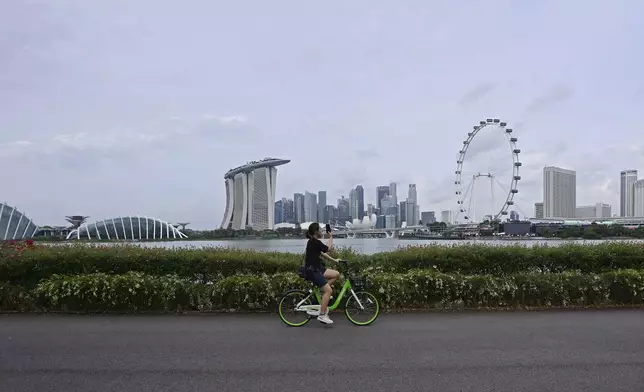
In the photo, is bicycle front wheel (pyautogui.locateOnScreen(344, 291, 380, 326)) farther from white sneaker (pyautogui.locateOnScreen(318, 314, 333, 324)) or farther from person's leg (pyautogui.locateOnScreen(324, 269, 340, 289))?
person's leg (pyautogui.locateOnScreen(324, 269, 340, 289))

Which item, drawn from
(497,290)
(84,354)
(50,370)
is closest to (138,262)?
(84,354)

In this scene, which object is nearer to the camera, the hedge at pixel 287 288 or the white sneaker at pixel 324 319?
the white sneaker at pixel 324 319

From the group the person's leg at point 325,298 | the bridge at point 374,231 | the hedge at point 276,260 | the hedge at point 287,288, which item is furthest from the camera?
the bridge at point 374,231

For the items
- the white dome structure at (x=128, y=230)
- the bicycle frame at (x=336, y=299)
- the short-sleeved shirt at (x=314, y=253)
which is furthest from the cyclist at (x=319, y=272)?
the white dome structure at (x=128, y=230)

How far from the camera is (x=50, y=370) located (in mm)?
5004

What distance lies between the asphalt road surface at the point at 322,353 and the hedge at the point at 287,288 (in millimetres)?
426

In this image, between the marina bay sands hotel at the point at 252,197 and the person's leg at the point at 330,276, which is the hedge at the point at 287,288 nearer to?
the person's leg at the point at 330,276

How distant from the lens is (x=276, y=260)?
30.2ft

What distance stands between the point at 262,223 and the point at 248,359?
10216 cm

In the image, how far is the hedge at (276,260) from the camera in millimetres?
8828

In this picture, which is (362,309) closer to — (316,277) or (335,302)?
(335,302)

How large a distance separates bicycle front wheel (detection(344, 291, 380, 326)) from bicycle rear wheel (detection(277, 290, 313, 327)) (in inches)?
26.1

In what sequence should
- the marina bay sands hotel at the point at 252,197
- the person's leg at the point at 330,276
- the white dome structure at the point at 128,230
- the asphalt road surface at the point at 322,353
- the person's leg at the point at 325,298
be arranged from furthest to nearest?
the marina bay sands hotel at the point at 252,197 → the white dome structure at the point at 128,230 → the person's leg at the point at 330,276 → the person's leg at the point at 325,298 → the asphalt road surface at the point at 322,353

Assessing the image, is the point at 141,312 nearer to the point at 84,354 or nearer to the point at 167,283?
the point at 167,283
